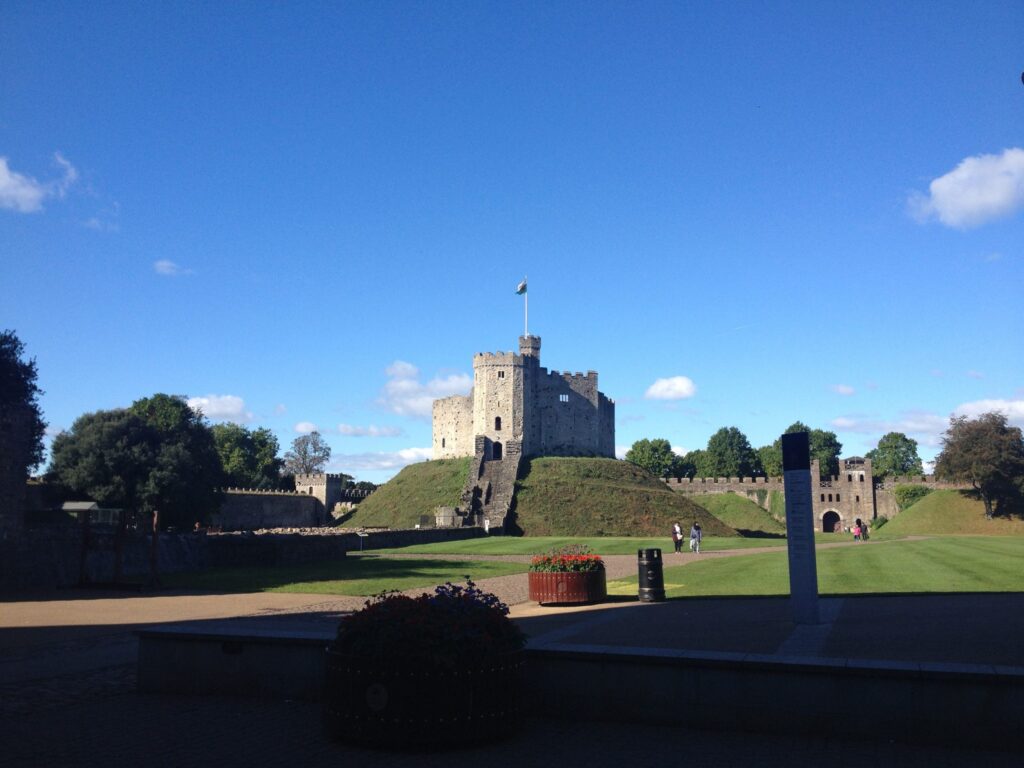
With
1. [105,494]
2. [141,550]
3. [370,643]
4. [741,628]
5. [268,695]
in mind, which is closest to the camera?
[370,643]

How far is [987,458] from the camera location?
67812 mm

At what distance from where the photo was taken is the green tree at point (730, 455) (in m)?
110

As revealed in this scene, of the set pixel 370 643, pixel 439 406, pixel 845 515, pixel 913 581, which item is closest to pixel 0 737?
pixel 370 643

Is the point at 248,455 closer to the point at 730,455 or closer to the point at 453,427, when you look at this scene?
the point at 453,427

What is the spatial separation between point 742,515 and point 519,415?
24633 mm

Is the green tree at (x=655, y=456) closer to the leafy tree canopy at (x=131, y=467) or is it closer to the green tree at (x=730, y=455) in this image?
the green tree at (x=730, y=455)

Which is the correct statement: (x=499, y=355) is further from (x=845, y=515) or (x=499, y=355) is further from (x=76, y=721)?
(x=76, y=721)

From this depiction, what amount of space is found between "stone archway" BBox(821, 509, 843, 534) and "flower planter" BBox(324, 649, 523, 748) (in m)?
89.0

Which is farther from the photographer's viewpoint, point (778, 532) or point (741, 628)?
point (778, 532)

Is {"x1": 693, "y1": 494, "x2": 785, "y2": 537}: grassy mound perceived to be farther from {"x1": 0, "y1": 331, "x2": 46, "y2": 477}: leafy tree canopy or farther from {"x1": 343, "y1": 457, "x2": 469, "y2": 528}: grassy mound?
{"x1": 0, "y1": 331, "x2": 46, "y2": 477}: leafy tree canopy

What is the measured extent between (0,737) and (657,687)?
593 cm

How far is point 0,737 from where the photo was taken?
725 cm

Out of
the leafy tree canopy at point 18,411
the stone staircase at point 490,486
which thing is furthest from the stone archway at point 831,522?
the leafy tree canopy at point 18,411

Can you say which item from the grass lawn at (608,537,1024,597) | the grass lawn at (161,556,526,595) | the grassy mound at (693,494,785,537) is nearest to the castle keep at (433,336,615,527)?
the grassy mound at (693,494,785,537)
